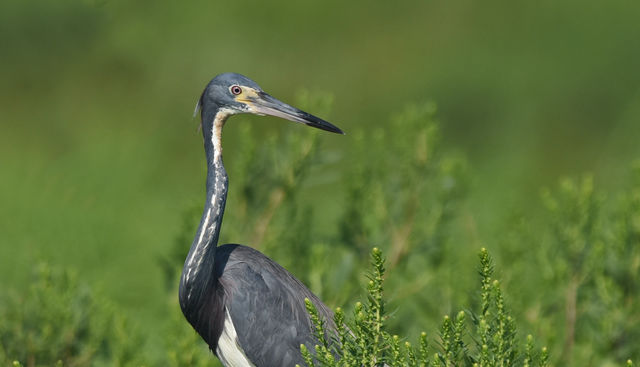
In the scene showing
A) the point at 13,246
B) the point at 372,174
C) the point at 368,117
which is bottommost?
the point at 13,246

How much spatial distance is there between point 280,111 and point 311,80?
7335 millimetres

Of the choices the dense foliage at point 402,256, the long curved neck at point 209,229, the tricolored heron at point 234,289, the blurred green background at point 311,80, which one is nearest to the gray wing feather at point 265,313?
the tricolored heron at point 234,289

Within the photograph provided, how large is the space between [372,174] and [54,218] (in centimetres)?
534

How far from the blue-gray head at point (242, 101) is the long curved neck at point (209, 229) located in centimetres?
4

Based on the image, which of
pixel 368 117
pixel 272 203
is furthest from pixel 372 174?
pixel 368 117

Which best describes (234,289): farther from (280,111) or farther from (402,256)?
(402,256)

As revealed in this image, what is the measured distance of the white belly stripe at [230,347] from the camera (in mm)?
3881

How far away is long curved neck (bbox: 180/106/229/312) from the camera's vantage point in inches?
148

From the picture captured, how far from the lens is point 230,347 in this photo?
3910 millimetres

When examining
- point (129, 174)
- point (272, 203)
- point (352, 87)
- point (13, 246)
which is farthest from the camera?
point (352, 87)

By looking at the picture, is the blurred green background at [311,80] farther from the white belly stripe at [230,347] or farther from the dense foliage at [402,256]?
the white belly stripe at [230,347]

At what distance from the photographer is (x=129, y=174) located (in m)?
10.7

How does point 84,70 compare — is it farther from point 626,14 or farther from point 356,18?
point 626,14

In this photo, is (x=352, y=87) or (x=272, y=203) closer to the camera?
(x=272, y=203)
